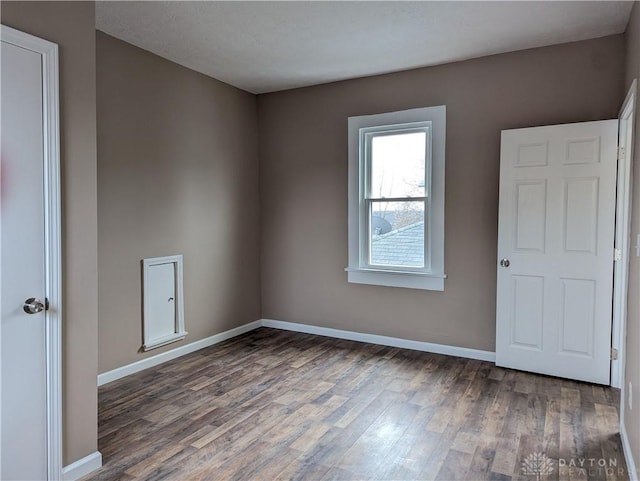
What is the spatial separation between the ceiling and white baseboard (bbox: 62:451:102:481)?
2672 mm

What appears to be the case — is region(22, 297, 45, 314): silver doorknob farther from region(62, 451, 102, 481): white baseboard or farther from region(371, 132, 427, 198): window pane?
region(371, 132, 427, 198): window pane

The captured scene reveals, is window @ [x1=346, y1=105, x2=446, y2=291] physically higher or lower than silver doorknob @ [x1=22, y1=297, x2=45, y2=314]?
higher

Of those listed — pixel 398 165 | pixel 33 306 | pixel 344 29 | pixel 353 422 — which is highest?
pixel 344 29

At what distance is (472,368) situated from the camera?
365 cm

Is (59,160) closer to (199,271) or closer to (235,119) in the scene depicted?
(199,271)

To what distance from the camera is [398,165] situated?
4230 mm

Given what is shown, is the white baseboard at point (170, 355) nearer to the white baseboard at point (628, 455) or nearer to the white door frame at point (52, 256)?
the white door frame at point (52, 256)

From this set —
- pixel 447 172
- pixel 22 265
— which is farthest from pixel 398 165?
pixel 22 265

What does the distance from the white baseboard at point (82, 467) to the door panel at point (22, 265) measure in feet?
0.41

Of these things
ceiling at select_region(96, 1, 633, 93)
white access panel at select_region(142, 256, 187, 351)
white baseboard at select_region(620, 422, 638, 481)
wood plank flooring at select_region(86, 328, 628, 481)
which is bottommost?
wood plank flooring at select_region(86, 328, 628, 481)

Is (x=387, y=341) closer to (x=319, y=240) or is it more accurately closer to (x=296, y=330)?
(x=296, y=330)

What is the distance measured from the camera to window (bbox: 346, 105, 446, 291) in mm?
4008

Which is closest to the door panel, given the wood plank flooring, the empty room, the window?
the empty room

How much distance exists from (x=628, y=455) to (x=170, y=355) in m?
3.35
